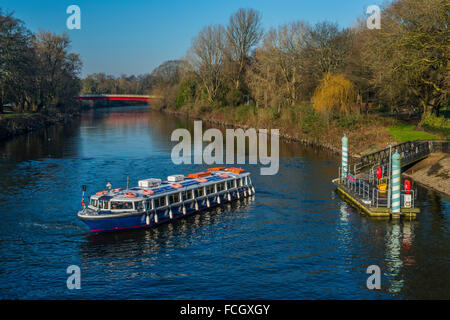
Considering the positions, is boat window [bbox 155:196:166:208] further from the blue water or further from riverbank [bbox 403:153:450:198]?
riverbank [bbox 403:153:450:198]

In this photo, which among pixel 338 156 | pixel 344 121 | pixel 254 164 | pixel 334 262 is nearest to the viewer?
pixel 334 262

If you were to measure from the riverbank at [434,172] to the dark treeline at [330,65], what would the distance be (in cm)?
1157

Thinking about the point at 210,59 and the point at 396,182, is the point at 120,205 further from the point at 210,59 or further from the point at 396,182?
the point at 210,59

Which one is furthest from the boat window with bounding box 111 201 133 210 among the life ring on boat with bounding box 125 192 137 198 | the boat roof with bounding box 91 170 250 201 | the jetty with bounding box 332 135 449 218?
the jetty with bounding box 332 135 449 218

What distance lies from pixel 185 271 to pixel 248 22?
127306mm

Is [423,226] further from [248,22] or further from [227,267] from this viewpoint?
[248,22]

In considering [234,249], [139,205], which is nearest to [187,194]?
[139,205]

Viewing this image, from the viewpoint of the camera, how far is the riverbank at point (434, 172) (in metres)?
55.8

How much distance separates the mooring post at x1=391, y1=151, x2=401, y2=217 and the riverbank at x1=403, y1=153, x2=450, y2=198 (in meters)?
12.2

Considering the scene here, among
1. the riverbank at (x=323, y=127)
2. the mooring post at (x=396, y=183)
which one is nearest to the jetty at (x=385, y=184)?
the mooring post at (x=396, y=183)

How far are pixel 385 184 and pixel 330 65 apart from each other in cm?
5892

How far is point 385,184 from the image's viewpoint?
51.0 metres
